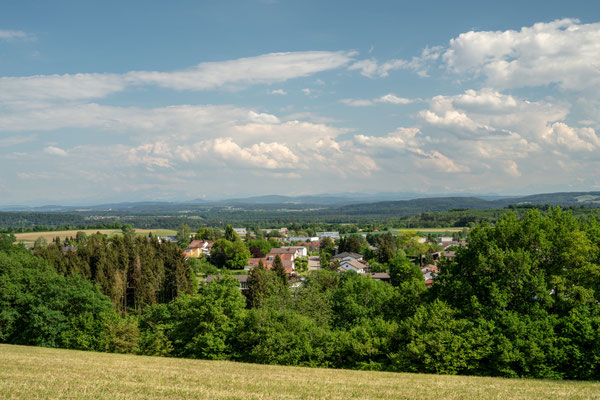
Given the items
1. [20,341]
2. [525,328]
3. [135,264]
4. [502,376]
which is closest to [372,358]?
[502,376]

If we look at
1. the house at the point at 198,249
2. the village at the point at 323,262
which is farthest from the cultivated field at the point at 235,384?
the house at the point at 198,249

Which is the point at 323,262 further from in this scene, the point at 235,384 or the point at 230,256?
the point at 235,384

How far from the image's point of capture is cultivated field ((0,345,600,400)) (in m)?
13.7

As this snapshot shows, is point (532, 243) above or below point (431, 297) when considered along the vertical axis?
above

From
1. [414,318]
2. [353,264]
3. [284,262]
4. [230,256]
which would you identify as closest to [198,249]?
[230,256]

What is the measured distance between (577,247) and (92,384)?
75.7ft

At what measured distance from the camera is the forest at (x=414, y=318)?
2095 cm

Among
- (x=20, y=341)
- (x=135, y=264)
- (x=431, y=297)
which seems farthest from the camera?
(x=135, y=264)

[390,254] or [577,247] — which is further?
[390,254]

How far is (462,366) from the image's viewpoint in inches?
852

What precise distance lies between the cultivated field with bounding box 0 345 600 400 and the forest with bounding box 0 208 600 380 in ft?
7.74

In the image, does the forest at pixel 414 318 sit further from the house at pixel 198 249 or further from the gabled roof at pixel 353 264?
the house at pixel 198 249

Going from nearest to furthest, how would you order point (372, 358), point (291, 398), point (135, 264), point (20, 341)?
point (291, 398), point (372, 358), point (20, 341), point (135, 264)

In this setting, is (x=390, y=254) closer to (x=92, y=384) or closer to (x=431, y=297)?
(x=431, y=297)
